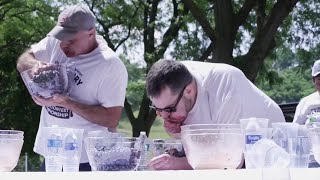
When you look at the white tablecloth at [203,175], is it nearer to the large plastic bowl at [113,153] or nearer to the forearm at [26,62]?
the large plastic bowl at [113,153]

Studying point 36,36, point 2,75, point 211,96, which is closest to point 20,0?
point 36,36

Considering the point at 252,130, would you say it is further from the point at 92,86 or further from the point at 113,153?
the point at 92,86

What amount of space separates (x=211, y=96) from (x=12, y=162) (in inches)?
37.1

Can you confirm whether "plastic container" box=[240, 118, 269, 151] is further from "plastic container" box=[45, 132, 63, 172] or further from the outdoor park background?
the outdoor park background

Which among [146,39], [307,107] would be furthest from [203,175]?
[146,39]

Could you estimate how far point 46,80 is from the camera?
2.86 metres

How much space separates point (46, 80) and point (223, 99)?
38.3 inches

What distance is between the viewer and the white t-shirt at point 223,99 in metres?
2.34

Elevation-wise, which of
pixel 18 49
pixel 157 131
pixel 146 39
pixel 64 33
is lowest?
pixel 157 131

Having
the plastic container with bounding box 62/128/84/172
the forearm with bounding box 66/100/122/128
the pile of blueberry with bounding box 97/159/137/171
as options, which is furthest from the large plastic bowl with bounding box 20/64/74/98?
the pile of blueberry with bounding box 97/159/137/171

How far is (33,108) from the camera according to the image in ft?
51.3

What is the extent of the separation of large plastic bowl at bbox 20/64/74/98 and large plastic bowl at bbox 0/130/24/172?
3.21ft

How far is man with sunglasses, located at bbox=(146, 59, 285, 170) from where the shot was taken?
217cm

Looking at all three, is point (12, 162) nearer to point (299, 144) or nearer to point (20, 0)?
point (299, 144)
